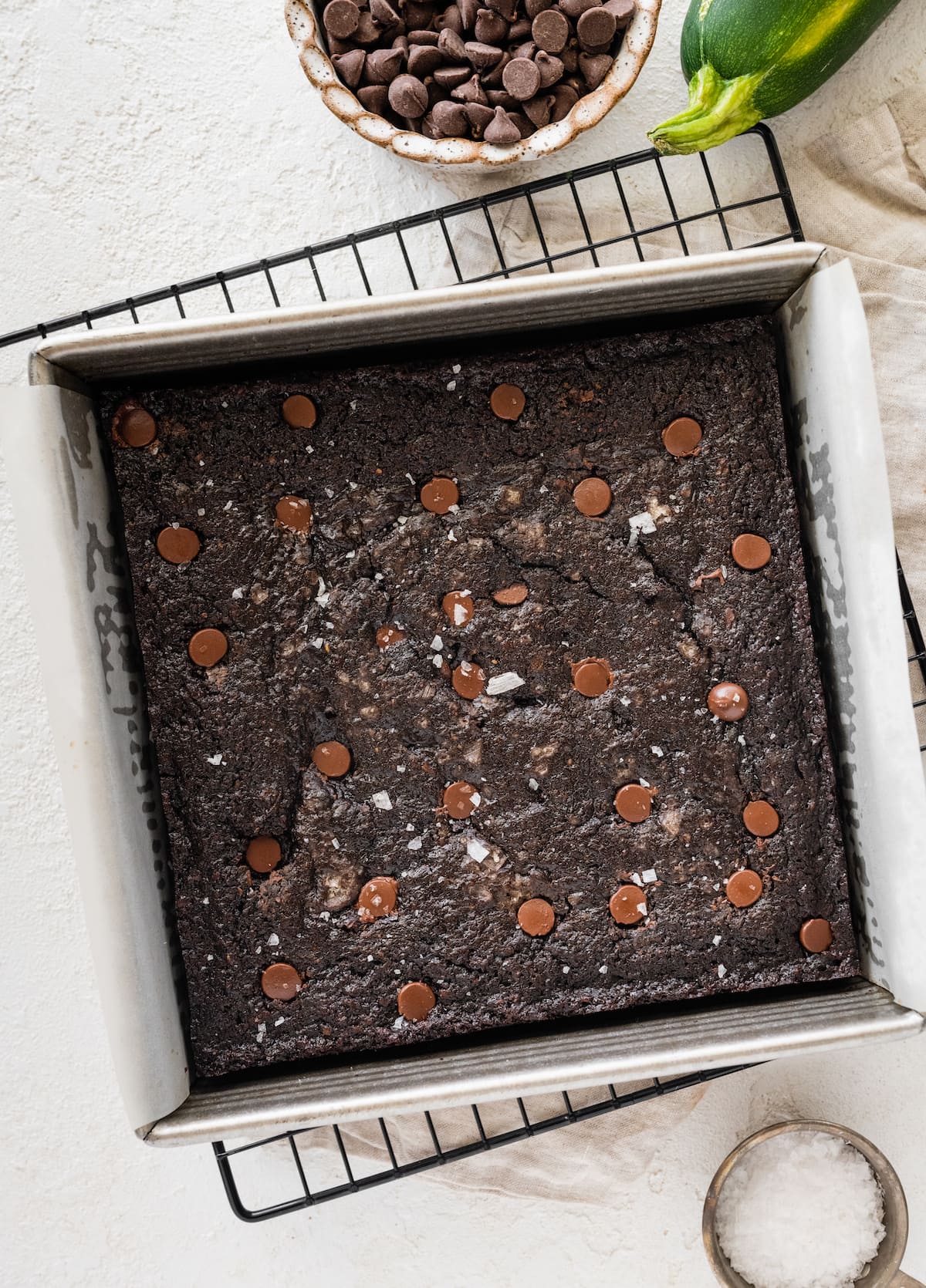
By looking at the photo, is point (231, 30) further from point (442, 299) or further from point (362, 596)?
point (362, 596)

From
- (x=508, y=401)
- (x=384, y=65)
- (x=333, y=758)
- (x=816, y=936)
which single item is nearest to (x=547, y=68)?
(x=384, y=65)

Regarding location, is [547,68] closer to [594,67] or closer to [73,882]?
[594,67]

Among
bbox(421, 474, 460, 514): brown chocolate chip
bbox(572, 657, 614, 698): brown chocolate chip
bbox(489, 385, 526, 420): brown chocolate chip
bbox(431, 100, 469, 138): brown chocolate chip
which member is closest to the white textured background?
bbox(431, 100, 469, 138): brown chocolate chip

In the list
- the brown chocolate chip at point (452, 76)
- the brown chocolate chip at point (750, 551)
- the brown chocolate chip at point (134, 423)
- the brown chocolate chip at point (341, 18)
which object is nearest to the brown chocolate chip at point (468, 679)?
the brown chocolate chip at point (750, 551)

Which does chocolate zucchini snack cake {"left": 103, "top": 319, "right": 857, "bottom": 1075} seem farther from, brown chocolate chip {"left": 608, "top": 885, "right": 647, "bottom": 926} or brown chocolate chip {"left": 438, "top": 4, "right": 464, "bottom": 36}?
brown chocolate chip {"left": 438, "top": 4, "right": 464, "bottom": 36}

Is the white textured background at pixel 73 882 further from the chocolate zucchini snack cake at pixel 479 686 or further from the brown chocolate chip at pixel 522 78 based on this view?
the chocolate zucchini snack cake at pixel 479 686

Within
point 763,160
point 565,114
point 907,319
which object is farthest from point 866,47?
point 565,114
